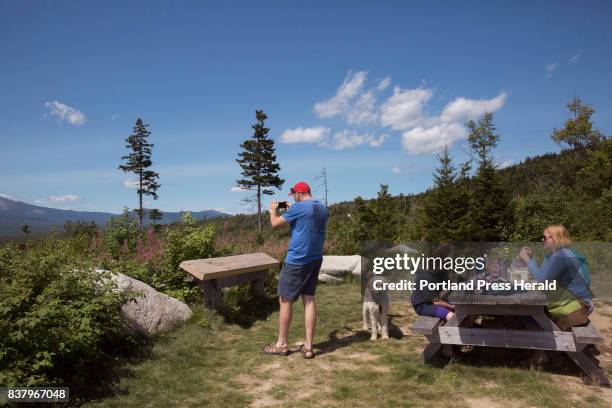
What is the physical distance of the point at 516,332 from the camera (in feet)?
13.4

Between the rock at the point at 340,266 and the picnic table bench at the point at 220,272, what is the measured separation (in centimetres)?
268

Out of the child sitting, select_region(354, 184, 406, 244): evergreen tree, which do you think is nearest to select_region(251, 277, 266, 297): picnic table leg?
the child sitting

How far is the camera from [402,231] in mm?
18234

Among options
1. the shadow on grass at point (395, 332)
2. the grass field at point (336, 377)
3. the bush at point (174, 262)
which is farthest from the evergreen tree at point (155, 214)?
the shadow on grass at point (395, 332)

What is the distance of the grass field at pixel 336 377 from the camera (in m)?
3.64

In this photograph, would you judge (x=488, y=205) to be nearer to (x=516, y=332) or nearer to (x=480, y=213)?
(x=480, y=213)

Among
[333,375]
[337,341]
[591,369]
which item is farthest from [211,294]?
[591,369]

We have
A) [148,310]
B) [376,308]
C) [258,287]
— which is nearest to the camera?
[148,310]

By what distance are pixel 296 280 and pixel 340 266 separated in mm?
5366

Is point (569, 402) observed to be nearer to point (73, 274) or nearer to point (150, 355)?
point (150, 355)

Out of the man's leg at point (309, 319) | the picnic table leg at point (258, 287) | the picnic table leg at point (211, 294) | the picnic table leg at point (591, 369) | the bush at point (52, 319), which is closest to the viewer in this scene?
the bush at point (52, 319)

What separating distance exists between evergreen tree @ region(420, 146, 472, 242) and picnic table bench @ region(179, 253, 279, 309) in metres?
10.3

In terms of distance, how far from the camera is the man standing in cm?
471

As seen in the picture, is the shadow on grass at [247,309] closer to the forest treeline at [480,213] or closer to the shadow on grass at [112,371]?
the shadow on grass at [112,371]
